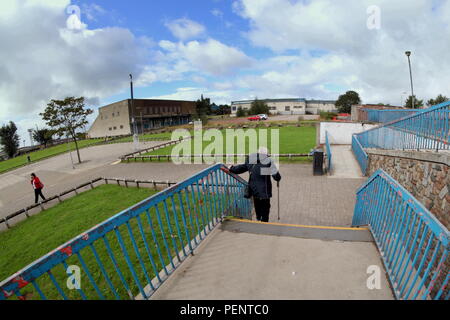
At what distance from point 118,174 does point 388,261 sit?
1648 centimetres

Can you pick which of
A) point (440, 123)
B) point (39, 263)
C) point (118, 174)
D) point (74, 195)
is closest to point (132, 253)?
point (39, 263)

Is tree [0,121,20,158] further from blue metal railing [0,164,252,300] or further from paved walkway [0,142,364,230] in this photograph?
blue metal railing [0,164,252,300]

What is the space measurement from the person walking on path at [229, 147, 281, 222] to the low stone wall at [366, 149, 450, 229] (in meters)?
2.53

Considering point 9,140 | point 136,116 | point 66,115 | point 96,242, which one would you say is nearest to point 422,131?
point 96,242

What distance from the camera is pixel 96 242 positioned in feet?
22.6

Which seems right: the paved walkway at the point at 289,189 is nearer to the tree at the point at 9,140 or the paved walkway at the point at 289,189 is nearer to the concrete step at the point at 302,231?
the concrete step at the point at 302,231

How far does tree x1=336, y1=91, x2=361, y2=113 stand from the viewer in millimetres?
58438

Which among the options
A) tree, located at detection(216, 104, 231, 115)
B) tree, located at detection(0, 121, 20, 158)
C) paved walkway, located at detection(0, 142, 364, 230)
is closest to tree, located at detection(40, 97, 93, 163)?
paved walkway, located at detection(0, 142, 364, 230)

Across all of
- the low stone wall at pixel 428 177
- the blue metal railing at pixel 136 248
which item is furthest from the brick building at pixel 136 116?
the low stone wall at pixel 428 177

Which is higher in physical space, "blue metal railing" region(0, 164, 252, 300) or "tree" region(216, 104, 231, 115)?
"tree" region(216, 104, 231, 115)

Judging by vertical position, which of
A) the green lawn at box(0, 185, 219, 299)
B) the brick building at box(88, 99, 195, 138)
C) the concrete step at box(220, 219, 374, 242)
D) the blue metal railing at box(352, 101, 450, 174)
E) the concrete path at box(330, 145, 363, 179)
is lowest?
the green lawn at box(0, 185, 219, 299)
